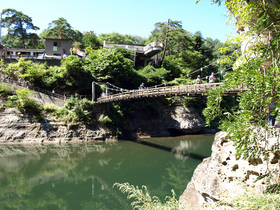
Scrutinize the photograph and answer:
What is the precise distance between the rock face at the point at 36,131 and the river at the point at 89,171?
667mm

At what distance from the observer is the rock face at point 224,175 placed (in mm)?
3949

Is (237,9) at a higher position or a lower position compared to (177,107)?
higher

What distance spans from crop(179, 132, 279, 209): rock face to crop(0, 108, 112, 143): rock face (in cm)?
1117

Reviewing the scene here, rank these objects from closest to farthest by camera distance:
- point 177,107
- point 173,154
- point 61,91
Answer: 1. point 173,154
2. point 61,91
3. point 177,107

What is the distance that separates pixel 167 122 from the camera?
18703mm

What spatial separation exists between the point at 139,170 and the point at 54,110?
8.51 meters

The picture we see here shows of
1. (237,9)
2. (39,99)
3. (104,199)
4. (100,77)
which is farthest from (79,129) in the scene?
(237,9)

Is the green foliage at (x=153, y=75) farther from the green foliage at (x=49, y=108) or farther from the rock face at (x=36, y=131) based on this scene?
the green foliage at (x=49, y=108)

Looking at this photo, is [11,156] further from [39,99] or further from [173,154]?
[173,154]

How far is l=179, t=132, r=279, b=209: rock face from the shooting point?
13.0 ft

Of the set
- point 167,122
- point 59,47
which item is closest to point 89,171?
point 167,122

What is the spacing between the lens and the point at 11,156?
1170cm

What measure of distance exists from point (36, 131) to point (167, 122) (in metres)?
10.2

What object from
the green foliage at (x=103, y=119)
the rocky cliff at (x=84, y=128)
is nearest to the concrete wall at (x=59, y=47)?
the rocky cliff at (x=84, y=128)
